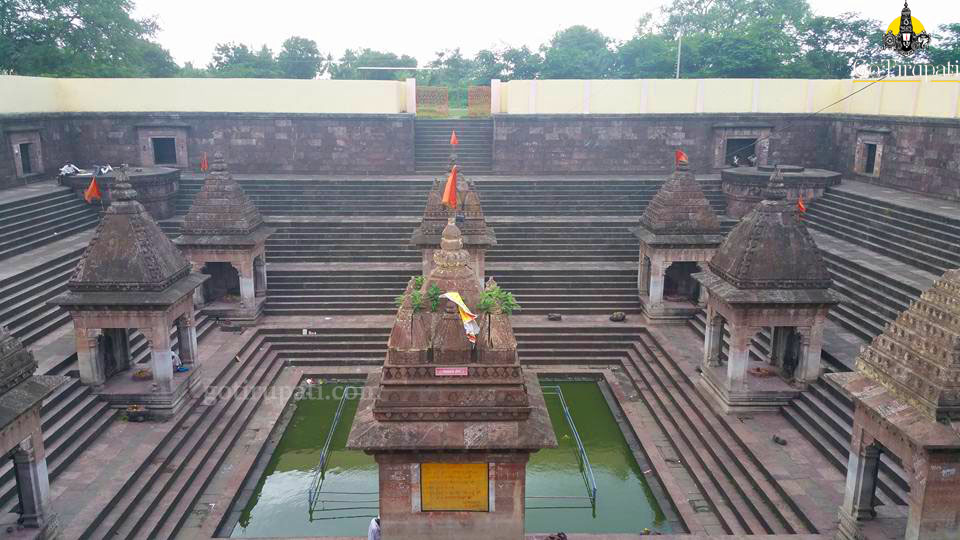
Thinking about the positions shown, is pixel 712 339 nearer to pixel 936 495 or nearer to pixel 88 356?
pixel 936 495

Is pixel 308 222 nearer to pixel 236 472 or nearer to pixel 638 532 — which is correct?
pixel 236 472

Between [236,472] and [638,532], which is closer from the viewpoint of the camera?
[638,532]

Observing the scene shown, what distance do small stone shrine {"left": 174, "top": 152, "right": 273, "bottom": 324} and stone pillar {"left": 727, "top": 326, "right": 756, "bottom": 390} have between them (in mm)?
10843

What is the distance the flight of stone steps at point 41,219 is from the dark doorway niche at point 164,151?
5.36 meters

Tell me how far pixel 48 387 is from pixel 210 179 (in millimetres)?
9547

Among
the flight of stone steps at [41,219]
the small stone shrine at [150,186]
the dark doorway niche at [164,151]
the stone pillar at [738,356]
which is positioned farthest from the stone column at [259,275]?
the stone pillar at [738,356]

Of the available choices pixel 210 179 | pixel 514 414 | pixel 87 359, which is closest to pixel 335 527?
pixel 514 414

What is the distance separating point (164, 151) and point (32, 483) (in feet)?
69.5

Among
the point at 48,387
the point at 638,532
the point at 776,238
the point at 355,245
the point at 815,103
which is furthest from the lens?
the point at 815,103

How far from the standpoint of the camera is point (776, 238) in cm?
1240

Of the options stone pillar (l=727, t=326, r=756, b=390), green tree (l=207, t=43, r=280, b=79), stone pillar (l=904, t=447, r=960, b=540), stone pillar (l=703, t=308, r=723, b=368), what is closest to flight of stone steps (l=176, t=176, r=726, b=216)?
stone pillar (l=703, t=308, r=723, b=368)

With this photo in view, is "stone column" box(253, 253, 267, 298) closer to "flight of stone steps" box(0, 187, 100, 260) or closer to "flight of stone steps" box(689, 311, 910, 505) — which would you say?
"flight of stone steps" box(0, 187, 100, 260)

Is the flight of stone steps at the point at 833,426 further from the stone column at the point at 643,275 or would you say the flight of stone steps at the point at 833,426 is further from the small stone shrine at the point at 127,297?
the small stone shrine at the point at 127,297

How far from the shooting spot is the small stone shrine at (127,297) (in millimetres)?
11953
